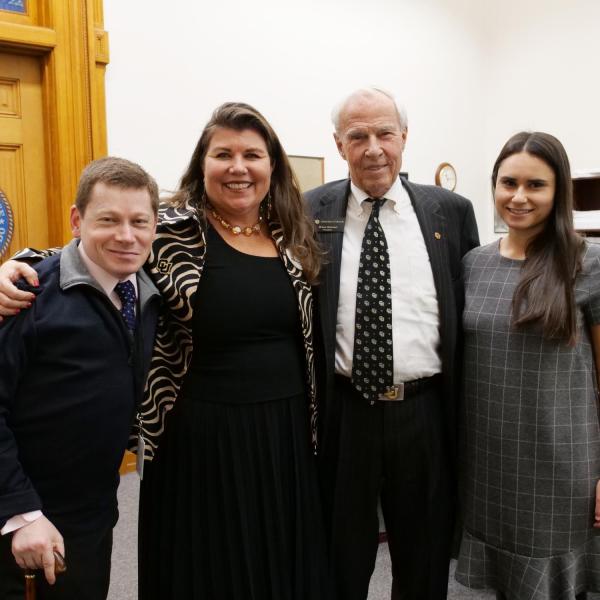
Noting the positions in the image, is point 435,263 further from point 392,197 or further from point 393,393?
point 393,393

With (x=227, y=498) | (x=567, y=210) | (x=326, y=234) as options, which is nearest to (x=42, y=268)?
(x=227, y=498)

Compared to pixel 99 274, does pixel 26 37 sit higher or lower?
higher

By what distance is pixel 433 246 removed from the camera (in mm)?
1771

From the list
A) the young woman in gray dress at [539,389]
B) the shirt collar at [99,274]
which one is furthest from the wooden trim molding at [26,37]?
the young woman in gray dress at [539,389]

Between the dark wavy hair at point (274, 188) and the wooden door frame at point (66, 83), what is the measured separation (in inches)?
62.9

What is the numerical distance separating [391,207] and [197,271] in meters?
0.64

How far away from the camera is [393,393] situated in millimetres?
1661

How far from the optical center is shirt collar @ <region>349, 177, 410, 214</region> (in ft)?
5.92

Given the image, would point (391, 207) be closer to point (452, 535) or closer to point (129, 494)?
point (452, 535)

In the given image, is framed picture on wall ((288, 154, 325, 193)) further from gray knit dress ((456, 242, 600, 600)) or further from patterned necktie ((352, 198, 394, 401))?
gray knit dress ((456, 242, 600, 600))

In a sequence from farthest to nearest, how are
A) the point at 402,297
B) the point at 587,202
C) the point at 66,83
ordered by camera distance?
the point at 587,202
the point at 66,83
the point at 402,297

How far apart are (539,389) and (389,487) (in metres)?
0.50

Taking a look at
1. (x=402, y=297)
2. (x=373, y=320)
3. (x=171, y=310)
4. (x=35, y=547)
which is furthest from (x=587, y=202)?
(x=35, y=547)

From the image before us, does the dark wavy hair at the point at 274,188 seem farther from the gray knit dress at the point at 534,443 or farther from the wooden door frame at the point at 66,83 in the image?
the wooden door frame at the point at 66,83
